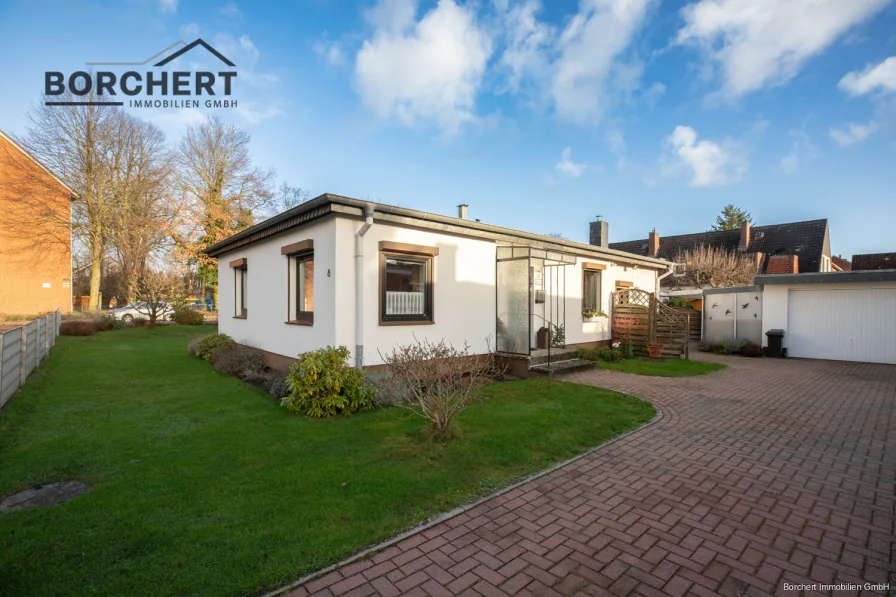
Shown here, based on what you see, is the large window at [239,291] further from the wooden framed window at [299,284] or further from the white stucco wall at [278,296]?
the wooden framed window at [299,284]

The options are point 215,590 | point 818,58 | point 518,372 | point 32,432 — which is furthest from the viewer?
point 818,58

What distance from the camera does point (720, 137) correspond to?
1393 cm

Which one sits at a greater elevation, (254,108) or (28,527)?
(254,108)

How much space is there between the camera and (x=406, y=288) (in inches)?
337

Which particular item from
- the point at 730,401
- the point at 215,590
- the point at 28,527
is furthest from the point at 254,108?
the point at 730,401

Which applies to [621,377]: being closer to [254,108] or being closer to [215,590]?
[215,590]

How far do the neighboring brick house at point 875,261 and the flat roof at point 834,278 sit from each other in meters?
12.7

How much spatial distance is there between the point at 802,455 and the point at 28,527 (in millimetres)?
7694

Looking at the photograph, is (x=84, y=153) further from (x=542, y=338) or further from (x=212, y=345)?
(x=542, y=338)

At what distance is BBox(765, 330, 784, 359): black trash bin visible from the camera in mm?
14344

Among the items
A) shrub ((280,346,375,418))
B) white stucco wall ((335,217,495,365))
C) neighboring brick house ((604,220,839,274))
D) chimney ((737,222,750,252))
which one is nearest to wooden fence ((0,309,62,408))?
shrub ((280,346,375,418))

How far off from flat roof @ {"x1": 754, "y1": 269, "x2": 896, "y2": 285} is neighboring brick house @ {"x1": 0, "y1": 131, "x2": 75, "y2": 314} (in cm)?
3524

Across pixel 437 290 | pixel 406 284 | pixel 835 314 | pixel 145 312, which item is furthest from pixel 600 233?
pixel 145 312

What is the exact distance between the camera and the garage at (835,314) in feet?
42.2
